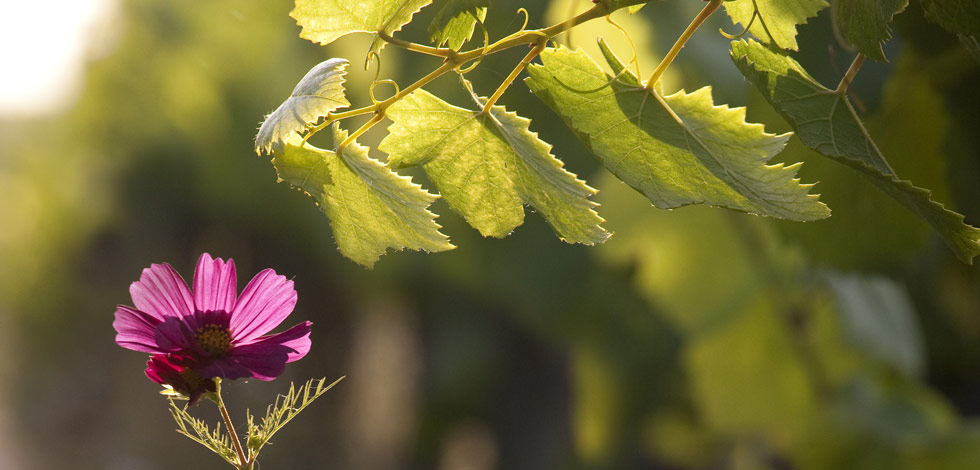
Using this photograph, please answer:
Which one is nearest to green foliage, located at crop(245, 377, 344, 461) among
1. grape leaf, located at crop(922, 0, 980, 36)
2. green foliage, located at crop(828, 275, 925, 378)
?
grape leaf, located at crop(922, 0, 980, 36)

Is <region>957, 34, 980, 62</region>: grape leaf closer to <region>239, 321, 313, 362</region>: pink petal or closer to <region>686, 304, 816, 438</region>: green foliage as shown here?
<region>239, 321, 313, 362</region>: pink petal

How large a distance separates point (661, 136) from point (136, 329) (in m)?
0.09

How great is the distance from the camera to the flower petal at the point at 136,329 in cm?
12

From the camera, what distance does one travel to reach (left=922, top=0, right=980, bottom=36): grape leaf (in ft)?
0.47

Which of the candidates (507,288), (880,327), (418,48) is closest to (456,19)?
(418,48)

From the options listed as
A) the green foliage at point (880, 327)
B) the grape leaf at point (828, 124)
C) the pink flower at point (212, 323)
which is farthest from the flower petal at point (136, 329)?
the green foliage at point (880, 327)

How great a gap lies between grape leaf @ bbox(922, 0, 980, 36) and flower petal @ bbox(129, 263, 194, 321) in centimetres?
13

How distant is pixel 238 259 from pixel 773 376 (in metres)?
2.08

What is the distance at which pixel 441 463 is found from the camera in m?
2.33

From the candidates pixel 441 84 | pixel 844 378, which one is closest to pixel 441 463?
pixel 441 84

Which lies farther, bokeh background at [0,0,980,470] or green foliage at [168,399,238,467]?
bokeh background at [0,0,980,470]

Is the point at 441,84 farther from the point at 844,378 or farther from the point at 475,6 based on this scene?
the point at 475,6

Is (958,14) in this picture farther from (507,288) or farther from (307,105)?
(507,288)

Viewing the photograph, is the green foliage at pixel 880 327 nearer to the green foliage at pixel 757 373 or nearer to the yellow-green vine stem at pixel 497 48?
the green foliage at pixel 757 373
